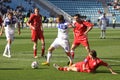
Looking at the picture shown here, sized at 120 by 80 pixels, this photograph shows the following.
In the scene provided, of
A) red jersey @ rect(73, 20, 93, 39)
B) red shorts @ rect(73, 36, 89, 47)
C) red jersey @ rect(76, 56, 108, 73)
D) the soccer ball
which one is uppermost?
red jersey @ rect(73, 20, 93, 39)

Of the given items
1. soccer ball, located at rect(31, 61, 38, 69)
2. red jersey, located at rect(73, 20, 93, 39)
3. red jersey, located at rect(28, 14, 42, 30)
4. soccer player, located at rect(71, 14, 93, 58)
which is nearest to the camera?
soccer ball, located at rect(31, 61, 38, 69)

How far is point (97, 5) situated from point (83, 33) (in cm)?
5924

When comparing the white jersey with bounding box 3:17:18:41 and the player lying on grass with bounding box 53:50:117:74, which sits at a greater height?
the white jersey with bounding box 3:17:18:41

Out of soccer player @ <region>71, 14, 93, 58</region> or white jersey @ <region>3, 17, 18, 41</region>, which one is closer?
soccer player @ <region>71, 14, 93, 58</region>

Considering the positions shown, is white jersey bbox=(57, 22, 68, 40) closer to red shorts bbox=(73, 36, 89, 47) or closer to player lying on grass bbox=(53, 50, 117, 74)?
red shorts bbox=(73, 36, 89, 47)

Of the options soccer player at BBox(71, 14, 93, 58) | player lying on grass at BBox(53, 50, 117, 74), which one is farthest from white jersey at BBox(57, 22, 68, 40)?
player lying on grass at BBox(53, 50, 117, 74)

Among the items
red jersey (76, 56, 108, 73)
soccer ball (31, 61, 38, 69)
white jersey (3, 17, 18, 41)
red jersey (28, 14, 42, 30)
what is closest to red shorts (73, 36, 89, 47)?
red jersey (28, 14, 42, 30)

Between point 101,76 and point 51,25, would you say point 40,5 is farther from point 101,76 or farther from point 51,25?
point 101,76

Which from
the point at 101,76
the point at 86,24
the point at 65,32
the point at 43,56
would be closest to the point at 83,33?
the point at 86,24

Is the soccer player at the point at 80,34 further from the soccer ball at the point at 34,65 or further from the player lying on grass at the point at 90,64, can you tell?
the player lying on grass at the point at 90,64

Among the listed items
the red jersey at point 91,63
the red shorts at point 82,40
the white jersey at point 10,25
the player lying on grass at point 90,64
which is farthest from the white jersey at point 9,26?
the red jersey at point 91,63

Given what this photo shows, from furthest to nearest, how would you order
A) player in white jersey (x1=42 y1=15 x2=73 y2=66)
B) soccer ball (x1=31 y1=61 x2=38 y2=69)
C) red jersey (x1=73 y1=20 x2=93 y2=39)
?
red jersey (x1=73 y1=20 x2=93 y2=39), player in white jersey (x1=42 y1=15 x2=73 y2=66), soccer ball (x1=31 y1=61 x2=38 y2=69)

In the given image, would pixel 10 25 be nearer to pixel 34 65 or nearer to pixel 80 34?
pixel 80 34

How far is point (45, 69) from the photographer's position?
14.8 metres
